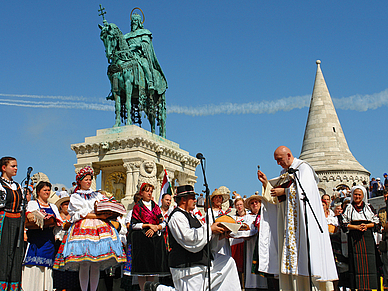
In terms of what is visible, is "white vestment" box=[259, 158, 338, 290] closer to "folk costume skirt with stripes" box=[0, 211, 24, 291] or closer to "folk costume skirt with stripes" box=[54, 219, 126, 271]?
"folk costume skirt with stripes" box=[54, 219, 126, 271]

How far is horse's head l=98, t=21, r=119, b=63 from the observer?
22.9 m

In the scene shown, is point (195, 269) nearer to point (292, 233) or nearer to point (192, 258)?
point (192, 258)

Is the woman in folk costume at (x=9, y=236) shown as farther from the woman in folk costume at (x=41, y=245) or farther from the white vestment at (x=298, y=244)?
the white vestment at (x=298, y=244)

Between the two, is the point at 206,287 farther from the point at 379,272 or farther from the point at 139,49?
the point at 139,49

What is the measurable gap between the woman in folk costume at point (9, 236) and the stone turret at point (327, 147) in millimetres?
21877

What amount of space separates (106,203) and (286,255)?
267cm

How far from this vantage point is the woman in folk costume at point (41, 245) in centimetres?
717

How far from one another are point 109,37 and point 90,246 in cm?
1768

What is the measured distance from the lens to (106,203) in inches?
274

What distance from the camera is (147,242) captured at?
773cm

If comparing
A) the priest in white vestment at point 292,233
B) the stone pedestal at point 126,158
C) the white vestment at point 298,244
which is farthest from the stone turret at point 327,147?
the white vestment at point 298,244

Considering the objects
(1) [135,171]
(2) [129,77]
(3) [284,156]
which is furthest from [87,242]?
(2) [129,77]

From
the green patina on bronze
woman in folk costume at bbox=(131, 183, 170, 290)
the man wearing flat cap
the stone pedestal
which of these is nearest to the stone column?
the stone pedestal

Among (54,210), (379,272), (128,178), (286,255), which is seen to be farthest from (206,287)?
(128,178)
